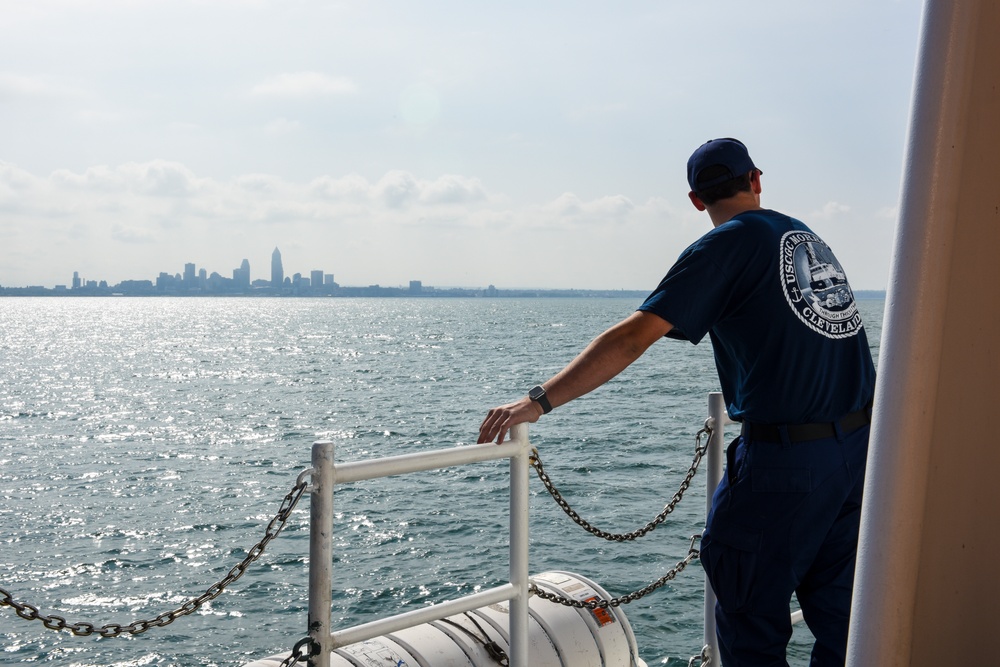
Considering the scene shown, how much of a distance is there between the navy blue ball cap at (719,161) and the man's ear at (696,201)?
0.04 meters

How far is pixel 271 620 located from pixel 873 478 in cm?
1170

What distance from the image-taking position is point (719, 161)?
2902 millimetres

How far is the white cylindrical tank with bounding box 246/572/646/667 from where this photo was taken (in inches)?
129

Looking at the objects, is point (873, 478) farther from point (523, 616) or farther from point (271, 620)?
point (271, 620)

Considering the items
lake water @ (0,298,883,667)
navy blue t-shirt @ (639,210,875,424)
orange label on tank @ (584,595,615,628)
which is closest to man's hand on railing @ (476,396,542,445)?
navy blue t-shirt @ (639,210,875,424)

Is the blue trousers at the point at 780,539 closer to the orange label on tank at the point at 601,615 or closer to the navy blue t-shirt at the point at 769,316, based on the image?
the navy blue t-shirt at the point at 769,316

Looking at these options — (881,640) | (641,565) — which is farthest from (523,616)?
(641,565)

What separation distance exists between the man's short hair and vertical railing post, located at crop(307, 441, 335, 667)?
141 centimetres

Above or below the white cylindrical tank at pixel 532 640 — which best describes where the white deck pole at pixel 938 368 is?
above

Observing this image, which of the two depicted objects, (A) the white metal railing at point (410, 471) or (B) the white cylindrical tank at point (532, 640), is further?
(B) the white cylindrical tank at point (532, 640)

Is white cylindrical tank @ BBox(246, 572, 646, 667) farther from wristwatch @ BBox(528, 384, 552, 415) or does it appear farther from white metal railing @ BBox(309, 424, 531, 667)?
wristwatch @ BBox(528, 384, 552, 415)

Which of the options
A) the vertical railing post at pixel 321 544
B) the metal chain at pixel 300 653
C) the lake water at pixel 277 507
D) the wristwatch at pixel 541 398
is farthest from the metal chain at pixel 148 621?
the lake water at pixel 277 507

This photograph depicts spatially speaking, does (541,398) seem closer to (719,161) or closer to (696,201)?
(696,201)

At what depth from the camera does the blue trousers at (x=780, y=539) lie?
2693 mm
